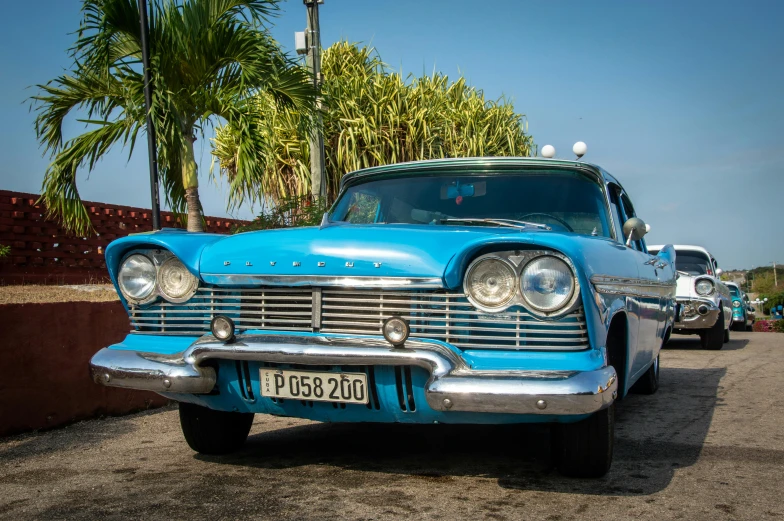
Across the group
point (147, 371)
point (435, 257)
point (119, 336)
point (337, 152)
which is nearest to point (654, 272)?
point (435, 257)

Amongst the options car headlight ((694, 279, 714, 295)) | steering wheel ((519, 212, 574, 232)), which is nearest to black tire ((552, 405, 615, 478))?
steering wheel ((519, 212, 574, 232))

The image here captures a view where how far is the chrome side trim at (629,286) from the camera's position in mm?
3051

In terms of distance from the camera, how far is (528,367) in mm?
2809

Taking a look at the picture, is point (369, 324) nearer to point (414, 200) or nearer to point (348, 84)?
point (414, 200)

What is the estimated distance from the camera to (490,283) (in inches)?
116

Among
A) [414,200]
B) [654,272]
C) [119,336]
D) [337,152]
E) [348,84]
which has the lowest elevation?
[119,336]

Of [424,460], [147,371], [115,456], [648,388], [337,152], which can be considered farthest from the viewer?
[337,152]

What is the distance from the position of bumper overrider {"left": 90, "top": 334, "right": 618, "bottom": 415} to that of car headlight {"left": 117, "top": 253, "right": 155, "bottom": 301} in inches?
13.6

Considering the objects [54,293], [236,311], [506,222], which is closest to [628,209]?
[506,222]

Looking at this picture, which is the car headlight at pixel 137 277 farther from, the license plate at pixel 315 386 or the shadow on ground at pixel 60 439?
the shadow on ground at pixel 60 439

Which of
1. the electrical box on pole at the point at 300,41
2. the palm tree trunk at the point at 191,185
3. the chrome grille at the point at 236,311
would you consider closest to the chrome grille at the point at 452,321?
the chrome grille at the point at 236,311

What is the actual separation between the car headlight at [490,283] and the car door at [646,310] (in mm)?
1190

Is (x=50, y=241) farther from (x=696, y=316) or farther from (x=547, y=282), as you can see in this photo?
(x=547, y=282)

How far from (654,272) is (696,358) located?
5.20m
